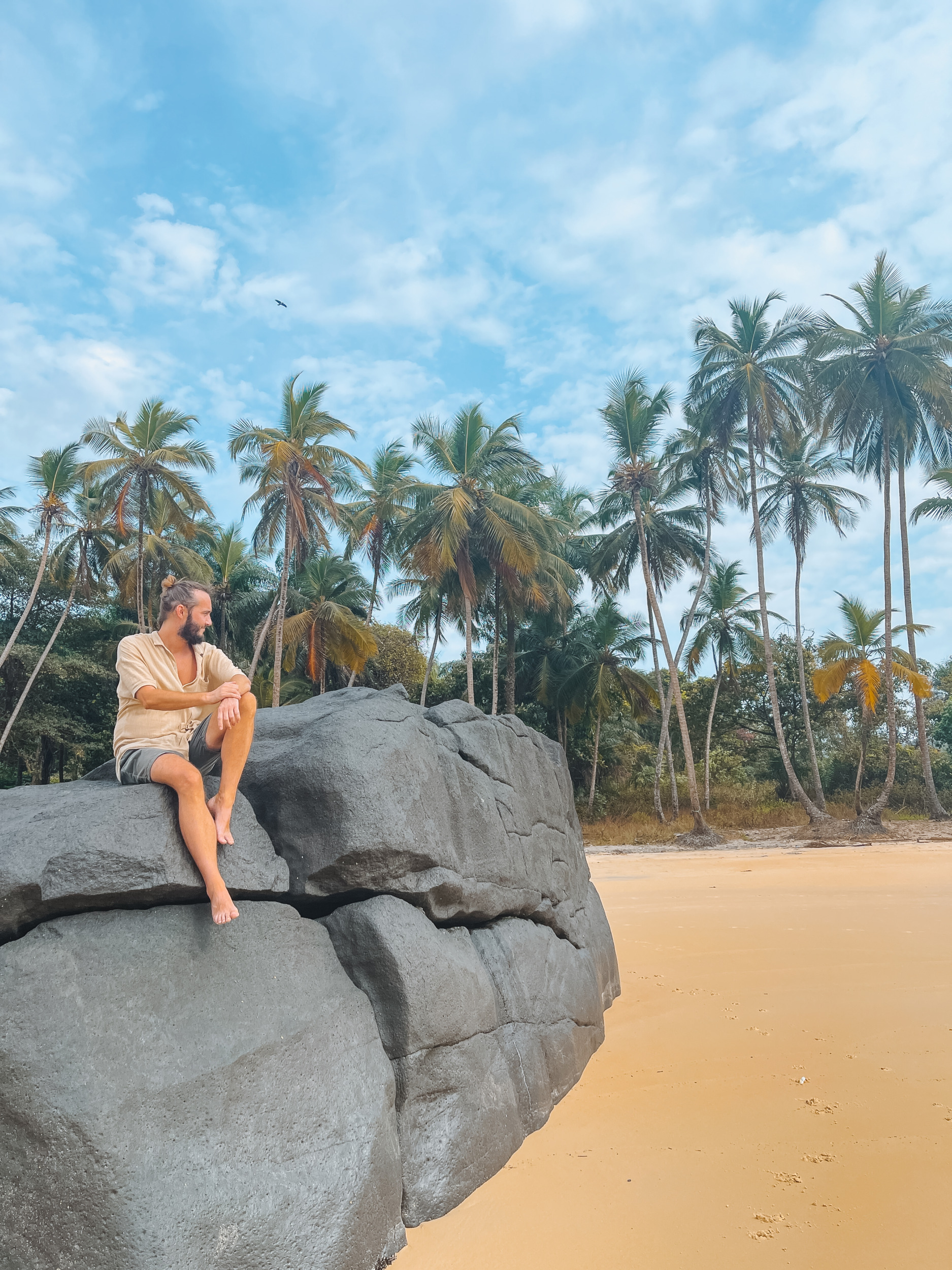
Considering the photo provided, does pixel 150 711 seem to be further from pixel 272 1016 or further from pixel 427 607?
pixel 427 607

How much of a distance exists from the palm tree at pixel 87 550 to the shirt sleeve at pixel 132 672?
22.7 meters

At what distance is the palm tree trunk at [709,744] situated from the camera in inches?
1053

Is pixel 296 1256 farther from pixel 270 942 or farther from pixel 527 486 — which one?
pixel 527 486

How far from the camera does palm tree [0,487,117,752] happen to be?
2478 centimetres

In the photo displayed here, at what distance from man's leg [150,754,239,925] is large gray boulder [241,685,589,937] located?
1.62 ft

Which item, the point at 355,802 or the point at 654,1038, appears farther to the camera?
the point at 654,1038

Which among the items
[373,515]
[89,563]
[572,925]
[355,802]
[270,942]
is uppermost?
[373,515]

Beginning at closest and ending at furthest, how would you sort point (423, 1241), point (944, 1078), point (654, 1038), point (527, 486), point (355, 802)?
1. point (423, 1241)
2. point (355, 802)
3. point (944, 1078)
4. point (654, 1038)
5. point (527, 486)

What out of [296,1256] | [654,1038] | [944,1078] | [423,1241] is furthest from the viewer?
[654,1038]

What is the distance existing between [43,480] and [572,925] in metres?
23.1

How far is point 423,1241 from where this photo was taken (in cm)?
292

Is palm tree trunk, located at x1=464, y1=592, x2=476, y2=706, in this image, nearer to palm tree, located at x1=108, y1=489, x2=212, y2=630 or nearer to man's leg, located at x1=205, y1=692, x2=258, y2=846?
palm tree, located at x1=108, y1=489, x2=212, y2=630

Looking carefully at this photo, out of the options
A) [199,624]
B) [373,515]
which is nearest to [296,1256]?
[199,624]

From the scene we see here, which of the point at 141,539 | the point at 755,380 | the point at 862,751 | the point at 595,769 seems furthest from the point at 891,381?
the point at 141,539
